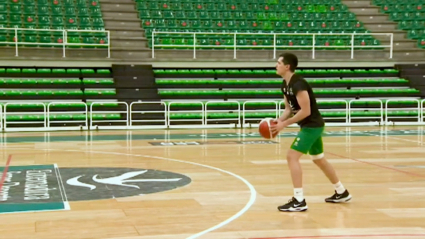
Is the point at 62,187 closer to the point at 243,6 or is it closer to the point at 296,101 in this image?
the point at 296,101

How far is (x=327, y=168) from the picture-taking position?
6750 mm

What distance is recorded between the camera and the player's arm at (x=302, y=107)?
20.3 ft

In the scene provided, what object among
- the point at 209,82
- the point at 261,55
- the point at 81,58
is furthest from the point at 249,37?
the point at 81,58

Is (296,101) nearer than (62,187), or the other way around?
(296,101)

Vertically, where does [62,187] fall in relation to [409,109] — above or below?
below

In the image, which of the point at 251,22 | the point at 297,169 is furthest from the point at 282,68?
the point at 251,22

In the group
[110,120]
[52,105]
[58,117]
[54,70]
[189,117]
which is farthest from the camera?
[54,70]

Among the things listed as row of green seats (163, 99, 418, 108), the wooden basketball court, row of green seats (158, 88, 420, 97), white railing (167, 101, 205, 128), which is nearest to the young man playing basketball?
the wooden basketball court

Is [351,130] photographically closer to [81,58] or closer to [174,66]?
[174,66]

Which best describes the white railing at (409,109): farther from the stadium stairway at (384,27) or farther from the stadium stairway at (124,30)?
the stadium stairway at (124,30)

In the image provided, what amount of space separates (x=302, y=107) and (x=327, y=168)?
3.20ft

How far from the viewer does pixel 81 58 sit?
20.3m

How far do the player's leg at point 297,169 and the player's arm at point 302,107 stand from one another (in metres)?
0.25

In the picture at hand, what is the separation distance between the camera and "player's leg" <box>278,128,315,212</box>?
6.30 m
